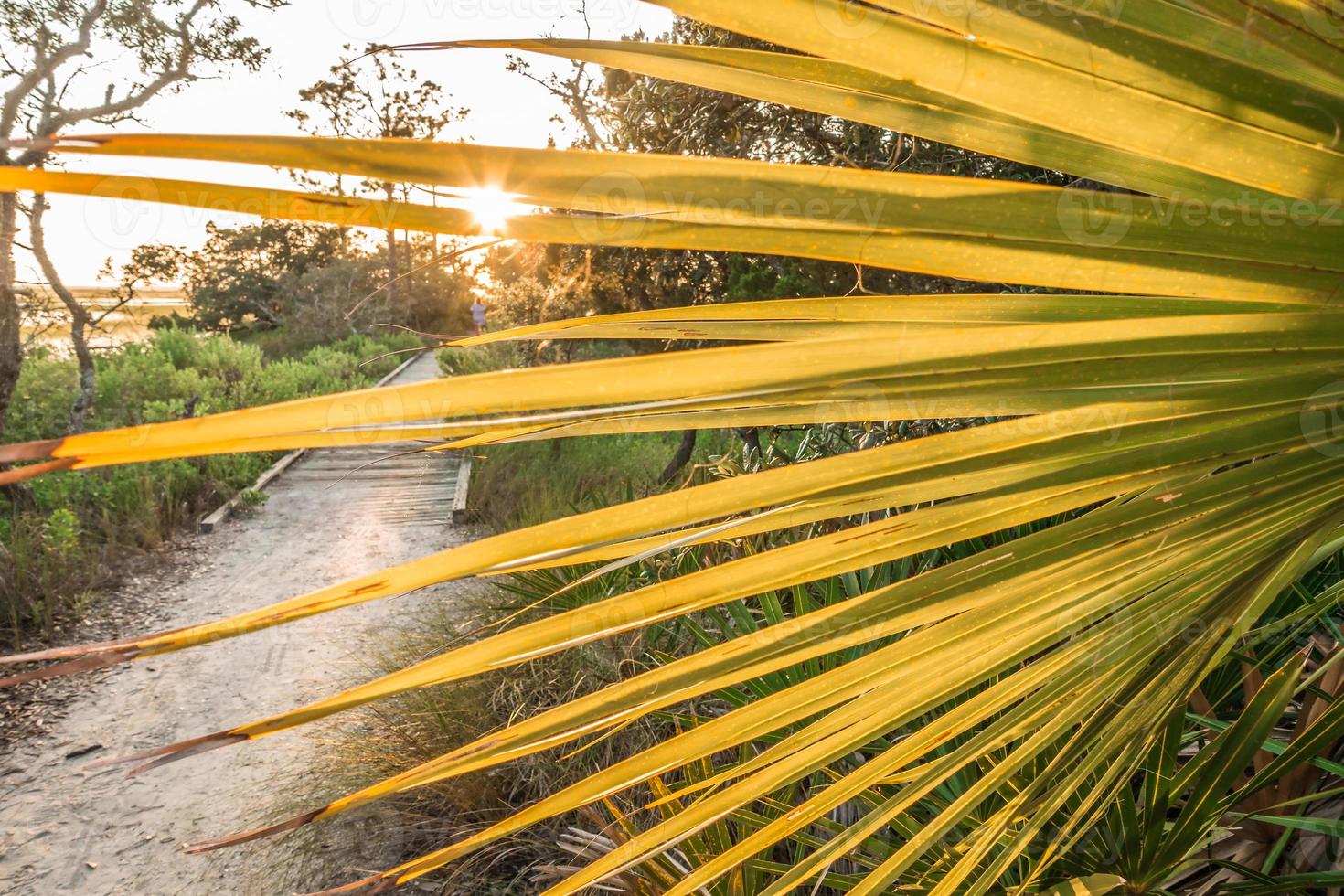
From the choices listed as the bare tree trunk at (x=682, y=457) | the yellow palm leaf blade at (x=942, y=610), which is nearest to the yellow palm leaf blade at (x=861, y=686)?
the yellow palm leaf blade at (x=942, y=610)

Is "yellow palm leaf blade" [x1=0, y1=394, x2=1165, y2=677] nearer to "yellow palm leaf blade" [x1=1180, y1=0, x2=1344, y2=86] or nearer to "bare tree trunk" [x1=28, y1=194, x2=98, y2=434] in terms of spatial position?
"yellow palm leaf blade" [x1=1180, y1=0, x2=1344, y2=86]

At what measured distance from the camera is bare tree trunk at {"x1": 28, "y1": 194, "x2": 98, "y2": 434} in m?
6.59

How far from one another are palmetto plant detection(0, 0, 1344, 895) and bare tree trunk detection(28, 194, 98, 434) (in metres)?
7.95

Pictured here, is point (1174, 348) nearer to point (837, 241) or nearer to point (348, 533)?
point (837, 241)

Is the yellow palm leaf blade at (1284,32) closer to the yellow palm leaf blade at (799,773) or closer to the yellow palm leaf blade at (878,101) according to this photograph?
the yellow palm leaf blade at (878,101)

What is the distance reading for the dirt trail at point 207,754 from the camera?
314 cm

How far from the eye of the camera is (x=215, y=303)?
985 inches

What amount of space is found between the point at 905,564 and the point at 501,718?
7.14 ft

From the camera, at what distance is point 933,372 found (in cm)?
39

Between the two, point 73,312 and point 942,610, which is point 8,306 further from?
point 942,610

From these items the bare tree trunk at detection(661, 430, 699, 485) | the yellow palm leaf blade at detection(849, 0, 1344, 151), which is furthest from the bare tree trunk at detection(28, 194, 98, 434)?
the yellow palm leaf blade at detection(849, 0, 1344, 151)

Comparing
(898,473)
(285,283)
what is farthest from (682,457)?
(285,283)

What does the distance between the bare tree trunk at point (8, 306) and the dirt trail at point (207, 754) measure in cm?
214

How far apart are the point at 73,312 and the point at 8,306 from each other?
0.80 metres
